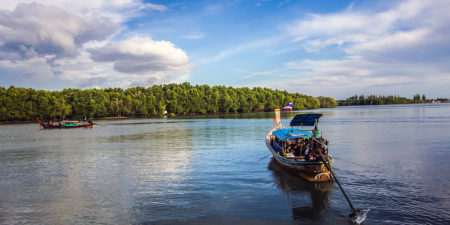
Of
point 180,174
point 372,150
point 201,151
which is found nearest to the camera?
point 180,174

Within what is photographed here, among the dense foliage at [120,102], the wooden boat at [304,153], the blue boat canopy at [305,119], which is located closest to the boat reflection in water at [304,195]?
the wooden boat at [304,153]

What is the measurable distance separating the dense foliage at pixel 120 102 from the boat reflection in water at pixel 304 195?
126 metres

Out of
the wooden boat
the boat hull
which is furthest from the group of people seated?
the boat hull

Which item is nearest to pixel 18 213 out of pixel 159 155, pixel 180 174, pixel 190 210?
pixel 190 210

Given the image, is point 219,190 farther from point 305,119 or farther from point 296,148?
point 305,119

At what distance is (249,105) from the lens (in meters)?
196

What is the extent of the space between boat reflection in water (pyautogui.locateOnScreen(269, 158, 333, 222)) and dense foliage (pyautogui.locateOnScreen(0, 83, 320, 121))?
126 metres

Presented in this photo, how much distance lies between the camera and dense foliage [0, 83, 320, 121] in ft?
382

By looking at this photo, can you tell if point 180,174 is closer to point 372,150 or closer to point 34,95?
point 372,150

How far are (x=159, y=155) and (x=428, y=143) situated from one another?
30172 millimetres

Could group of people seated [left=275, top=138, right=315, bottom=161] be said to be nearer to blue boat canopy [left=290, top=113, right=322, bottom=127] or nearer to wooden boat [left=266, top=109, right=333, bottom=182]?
wooden boat [left=266, top=109, right=333, bottom=182]

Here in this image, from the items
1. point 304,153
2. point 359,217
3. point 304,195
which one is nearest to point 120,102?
point 304,153

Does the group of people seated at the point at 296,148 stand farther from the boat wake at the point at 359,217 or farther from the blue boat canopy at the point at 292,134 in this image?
the boat wake at the point at 359,217

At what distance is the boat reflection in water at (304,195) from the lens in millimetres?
13495
